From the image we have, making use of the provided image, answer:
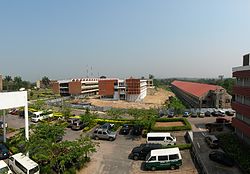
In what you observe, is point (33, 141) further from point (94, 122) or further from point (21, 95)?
point (94, 122)

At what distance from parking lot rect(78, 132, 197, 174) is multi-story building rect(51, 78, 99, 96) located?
71.7m

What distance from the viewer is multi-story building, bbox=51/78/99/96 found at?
101 metres

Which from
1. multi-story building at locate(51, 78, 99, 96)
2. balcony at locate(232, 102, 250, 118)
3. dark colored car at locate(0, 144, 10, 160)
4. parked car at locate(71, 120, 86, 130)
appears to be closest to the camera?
dark colored car at locate(0, 144, 10, 160)

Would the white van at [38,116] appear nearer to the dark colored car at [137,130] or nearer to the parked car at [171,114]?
the dark colored car at [137,130]

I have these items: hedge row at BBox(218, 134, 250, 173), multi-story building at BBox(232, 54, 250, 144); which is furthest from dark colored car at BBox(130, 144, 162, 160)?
multi-story building at BBox(232, 54, 250, 144)

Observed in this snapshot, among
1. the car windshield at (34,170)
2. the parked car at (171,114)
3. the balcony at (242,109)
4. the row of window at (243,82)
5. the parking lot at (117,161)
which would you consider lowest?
the parking lot at (117,161)

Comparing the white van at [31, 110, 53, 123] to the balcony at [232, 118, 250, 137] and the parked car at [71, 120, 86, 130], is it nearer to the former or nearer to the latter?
the parked car at [71, 120, 86, 130]

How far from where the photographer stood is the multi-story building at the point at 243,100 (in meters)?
27.3

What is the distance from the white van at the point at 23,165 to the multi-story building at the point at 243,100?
22.7m

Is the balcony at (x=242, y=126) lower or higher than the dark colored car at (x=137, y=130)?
higher

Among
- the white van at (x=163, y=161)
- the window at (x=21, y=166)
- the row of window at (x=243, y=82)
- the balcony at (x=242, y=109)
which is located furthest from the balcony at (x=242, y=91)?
the window at (x=21, y=166)

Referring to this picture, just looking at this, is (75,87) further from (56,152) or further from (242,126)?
(56,152)

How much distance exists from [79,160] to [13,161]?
6.08 metres

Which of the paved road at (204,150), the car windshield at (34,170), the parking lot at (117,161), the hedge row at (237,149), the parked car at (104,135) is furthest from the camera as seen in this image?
the parked car at (104,135)
